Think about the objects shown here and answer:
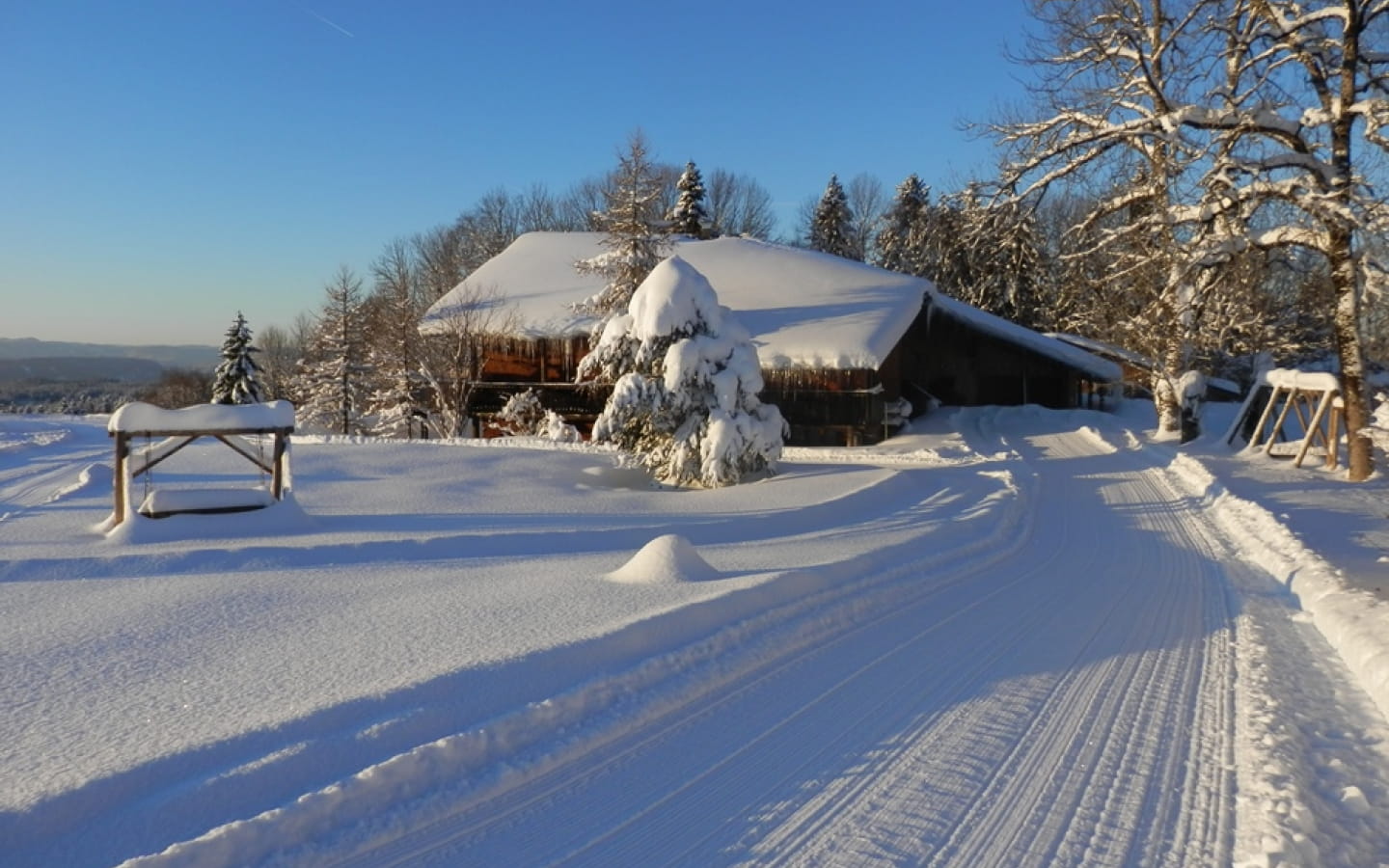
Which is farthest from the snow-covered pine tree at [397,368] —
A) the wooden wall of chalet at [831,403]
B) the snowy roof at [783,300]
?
the wooden wall of chalet at [831,403]

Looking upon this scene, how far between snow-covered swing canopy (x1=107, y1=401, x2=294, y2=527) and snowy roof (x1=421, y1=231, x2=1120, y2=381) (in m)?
14.4

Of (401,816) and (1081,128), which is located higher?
(1081,128)

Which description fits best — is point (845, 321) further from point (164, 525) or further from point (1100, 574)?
point (164, 525)

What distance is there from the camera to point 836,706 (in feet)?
16.8

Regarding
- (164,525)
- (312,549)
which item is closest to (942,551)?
(312,549)

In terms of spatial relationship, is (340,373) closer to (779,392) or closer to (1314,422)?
(779,392)

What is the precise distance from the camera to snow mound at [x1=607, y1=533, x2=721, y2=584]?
24.6 ft

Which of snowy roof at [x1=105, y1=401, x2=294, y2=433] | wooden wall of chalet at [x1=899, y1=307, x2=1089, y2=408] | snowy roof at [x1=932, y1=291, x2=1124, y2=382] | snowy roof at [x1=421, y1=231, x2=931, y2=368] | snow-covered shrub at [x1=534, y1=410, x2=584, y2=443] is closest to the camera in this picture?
snowy roof at [x1=105, y1=401, x2=294, y2=433]

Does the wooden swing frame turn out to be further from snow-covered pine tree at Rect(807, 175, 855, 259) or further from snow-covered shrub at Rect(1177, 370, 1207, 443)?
snow-covered pine tree at Rect(807, 175, 855, 259)

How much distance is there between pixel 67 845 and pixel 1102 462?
64.0ft

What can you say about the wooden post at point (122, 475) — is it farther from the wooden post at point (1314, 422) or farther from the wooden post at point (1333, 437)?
the wooden post at point (1333, 437)

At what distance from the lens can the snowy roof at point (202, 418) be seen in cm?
1012

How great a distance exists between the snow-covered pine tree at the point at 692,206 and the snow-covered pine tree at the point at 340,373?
18.2 meters

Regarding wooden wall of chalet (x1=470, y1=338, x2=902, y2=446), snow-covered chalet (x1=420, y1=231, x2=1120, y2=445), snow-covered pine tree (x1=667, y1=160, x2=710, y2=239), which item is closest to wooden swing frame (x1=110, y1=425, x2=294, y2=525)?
wooden wall of chalet (x1=470, y1=338, x2=902, y2=446)
